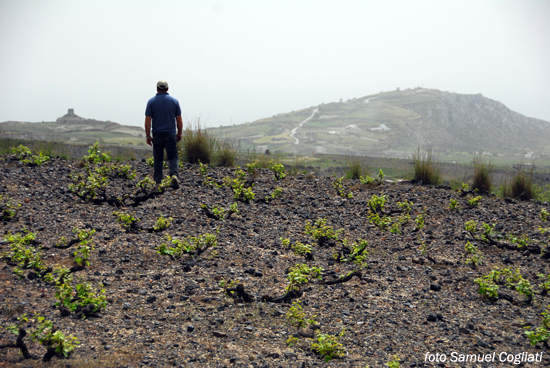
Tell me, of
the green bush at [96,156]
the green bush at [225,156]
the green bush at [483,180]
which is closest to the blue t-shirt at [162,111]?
the green bush at [96,156]

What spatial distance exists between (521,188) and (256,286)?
22.4 feet

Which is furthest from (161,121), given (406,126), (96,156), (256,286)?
(406,126)

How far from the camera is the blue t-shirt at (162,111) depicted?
21.2 feet

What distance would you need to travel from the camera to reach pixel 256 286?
11.4 ft

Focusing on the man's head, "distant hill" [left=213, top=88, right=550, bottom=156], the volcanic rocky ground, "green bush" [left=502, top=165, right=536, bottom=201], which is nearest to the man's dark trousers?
the volcanic rocky ground

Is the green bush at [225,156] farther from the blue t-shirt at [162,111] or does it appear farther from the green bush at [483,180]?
the green bush at [483,180]

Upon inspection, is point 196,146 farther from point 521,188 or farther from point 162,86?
point 521,188

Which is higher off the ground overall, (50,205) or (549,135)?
(549,135)

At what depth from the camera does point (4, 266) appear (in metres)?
3.40

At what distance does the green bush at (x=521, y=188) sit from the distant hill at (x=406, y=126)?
67647 millimetres

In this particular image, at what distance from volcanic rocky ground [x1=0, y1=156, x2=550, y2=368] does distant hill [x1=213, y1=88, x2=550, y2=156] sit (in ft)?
230

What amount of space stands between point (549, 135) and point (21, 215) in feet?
519

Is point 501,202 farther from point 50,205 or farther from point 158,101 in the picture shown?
point 50,205

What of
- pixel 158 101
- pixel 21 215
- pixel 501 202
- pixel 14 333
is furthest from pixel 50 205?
pixel 501 202
